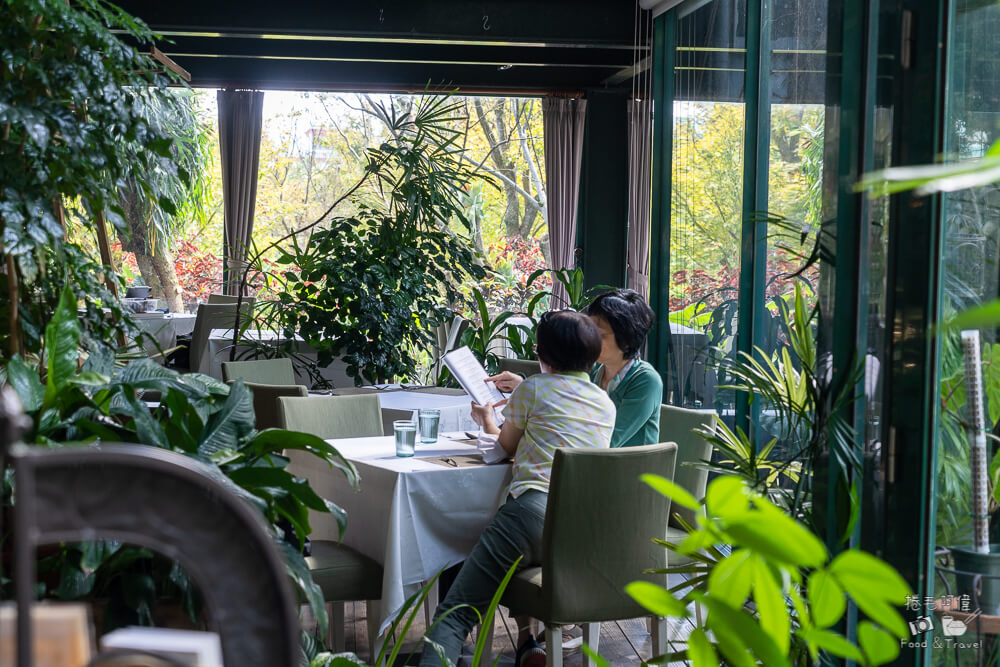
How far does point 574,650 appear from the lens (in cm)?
368

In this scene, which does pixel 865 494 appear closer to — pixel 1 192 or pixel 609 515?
pixel 609 515

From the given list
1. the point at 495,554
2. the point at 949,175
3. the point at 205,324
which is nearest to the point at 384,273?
the point at 205,324

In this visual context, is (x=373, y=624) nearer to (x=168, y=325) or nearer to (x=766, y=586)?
(x=766, y=586)

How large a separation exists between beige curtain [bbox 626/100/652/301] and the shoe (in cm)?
468

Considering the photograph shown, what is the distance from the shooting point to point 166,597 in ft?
5.58

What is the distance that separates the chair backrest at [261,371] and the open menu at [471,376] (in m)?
1.67

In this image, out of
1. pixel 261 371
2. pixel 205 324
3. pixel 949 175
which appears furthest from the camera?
pixel 205 324

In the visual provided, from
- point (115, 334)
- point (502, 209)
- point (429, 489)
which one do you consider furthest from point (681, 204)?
point (502, 209)

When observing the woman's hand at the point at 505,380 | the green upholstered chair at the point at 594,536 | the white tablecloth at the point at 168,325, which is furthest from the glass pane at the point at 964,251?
the white tablecloth at the point at 168,325

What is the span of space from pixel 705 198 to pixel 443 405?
177cm

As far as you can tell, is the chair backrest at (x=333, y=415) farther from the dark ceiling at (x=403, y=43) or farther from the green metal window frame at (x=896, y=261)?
the dark ceiling at (x=403, y=43)

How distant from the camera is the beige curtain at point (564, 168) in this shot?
8.81 metres

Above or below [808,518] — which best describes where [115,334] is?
above

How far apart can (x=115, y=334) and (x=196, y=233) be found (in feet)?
36.9
